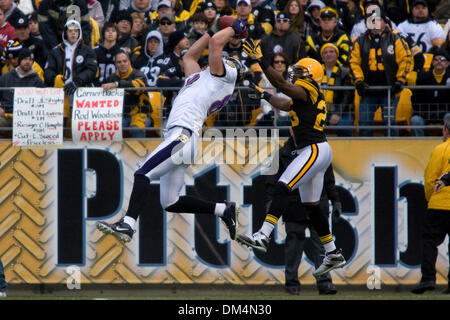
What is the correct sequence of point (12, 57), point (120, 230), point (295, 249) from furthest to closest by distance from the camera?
point (12, 57), point (295, 249), point (120, 230)

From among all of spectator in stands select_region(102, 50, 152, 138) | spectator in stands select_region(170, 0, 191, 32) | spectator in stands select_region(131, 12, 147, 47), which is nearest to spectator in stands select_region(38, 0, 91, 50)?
spectator in stands select_region(131, 12, 147, 47)

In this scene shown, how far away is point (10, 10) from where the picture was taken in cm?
1525

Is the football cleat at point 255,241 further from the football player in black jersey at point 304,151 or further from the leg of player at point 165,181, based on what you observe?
the leg of player at point 165,181

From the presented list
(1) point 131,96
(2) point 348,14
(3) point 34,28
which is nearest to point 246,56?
(1) point 131,96

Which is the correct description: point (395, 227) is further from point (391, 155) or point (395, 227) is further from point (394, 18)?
point (394, 18)

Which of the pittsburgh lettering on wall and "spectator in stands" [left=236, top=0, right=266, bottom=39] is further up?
"spectator in stands" [left=236, top=0, right=266, bottom=39]

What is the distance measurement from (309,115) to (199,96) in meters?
1.32

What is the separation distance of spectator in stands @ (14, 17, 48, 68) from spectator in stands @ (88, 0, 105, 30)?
119 centimetres

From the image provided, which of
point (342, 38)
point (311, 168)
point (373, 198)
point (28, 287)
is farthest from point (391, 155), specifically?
point (28, 287)

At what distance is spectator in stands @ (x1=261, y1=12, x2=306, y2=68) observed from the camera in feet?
44.5

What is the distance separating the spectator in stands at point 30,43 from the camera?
14648 millimetres

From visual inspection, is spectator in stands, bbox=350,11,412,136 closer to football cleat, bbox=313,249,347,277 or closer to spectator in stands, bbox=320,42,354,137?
spectator in stands, bbox=320,42,354,137

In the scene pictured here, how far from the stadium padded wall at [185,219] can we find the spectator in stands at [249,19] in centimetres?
196

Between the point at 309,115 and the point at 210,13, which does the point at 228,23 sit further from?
the point at 210,13
